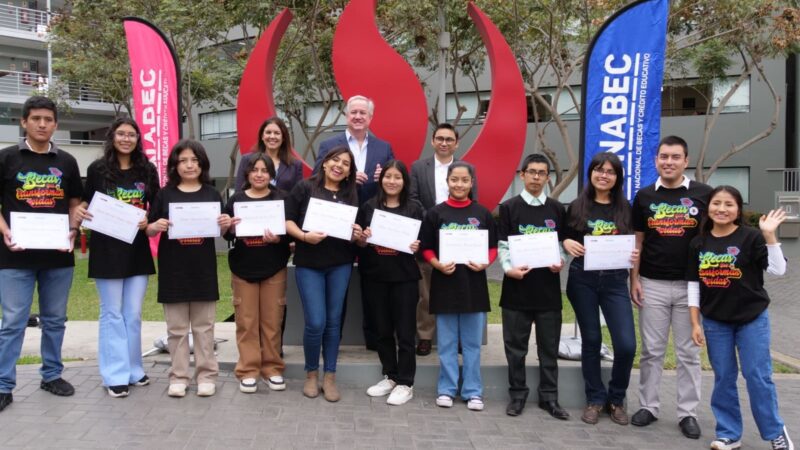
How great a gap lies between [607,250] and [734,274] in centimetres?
77

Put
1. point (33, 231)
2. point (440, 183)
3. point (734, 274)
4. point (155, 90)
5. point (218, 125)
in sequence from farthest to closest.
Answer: point (218, 125) → point (155, 90) → point (440, 183) → point (33, 231) → point (734, 274)

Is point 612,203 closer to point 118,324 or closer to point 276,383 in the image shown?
point 276,383

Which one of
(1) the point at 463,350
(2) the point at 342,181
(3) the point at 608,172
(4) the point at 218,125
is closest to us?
(3) the point at 608,172

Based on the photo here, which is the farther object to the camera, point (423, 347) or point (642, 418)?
point (423, 347)

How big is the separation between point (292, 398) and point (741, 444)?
10.4 feet

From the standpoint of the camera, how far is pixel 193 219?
14.2 ft

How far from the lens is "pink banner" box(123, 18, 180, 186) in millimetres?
5715

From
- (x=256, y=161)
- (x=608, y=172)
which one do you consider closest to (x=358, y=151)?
(x=256, y=161)

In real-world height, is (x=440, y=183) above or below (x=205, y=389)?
above

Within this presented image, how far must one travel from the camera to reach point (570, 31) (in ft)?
46.1

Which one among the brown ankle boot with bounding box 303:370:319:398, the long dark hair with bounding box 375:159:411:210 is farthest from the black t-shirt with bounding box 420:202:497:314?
the brown ankle boot with bounding box 303:370:319:398

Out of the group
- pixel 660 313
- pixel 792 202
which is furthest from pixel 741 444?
pixel 792 202

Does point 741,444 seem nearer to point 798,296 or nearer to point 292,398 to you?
point 292,398

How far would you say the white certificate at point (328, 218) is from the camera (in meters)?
4.31
